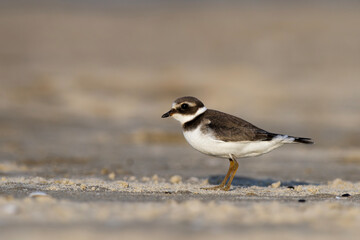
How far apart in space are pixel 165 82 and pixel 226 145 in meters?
18.0

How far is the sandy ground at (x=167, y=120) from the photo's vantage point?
199 inches

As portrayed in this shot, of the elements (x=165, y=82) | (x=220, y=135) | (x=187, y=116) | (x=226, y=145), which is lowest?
(x=226, y=145)

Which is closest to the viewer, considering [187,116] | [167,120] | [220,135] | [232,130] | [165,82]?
[220,135]

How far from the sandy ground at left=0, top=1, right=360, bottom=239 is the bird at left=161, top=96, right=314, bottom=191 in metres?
0.52

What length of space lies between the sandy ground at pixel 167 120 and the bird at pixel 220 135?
0.52 metres

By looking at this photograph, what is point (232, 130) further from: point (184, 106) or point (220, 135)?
point (184, 106)

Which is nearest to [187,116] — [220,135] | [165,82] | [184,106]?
[184,106]

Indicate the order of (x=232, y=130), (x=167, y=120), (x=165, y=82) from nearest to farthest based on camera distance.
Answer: (x=232, y=130), (x=167, y=120), (x=165, y=82)

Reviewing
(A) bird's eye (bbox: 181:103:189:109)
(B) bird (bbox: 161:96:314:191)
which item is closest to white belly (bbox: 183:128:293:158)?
(B) bird (bbox: 161:96:314:191)

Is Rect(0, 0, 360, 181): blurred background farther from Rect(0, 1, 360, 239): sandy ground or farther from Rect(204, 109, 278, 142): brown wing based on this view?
Rect(204, 109, 278, 142): brown wing

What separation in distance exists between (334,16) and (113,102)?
2555 centimetres

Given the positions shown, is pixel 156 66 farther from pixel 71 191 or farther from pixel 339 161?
pixel 71 191

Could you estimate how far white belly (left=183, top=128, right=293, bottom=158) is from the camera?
7398 mm

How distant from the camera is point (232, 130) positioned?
7496 millimetres
